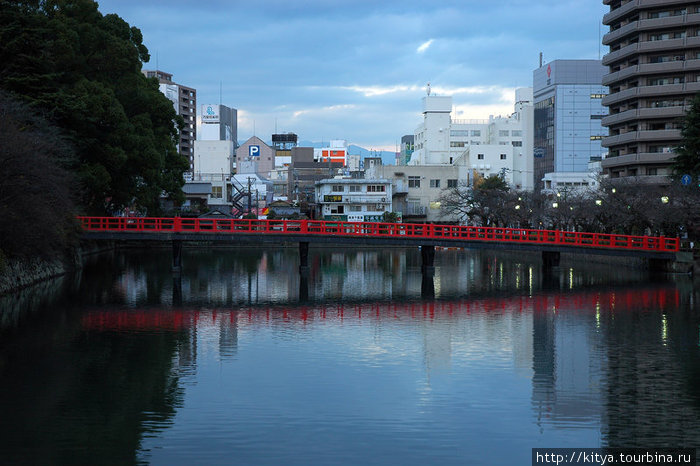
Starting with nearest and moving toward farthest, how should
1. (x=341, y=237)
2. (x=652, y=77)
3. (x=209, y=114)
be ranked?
(x=341, y=237)
(x=652, y=77)
(x=209, y=114)

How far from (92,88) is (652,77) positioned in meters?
53.8

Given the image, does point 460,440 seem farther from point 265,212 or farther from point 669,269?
point 265,212

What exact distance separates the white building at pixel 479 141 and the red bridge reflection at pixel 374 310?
71414 millimetres

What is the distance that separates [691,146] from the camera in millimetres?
56188

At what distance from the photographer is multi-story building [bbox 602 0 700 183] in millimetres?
72250

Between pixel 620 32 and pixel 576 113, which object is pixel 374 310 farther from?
pixel 576 113

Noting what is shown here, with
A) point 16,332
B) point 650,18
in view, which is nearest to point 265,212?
point 650,18

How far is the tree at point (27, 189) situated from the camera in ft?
107

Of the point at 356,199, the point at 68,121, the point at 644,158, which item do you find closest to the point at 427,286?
the point at 68,121

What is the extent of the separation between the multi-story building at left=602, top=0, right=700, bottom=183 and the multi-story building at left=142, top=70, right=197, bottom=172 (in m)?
92.6

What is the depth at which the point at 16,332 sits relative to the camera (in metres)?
28.5

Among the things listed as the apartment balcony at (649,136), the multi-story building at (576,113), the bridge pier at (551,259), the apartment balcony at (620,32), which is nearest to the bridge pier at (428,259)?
the bridge pier at (551,259)

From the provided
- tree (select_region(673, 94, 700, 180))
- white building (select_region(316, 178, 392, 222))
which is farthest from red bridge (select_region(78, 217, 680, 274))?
white building (select_region(316, 178, 392, 222))

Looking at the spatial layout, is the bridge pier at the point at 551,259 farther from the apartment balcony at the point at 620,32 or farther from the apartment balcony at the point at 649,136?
the apartment balcony at the point at 620,32
